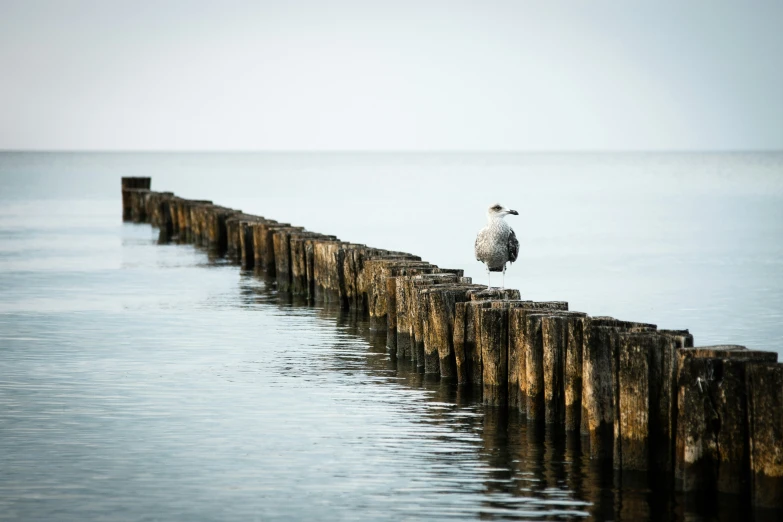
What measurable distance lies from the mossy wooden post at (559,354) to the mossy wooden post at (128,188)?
30.0 meters

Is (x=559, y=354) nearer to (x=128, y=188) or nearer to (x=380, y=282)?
(x=380, y=282)

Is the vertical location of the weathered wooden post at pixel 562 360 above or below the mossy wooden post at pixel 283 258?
below

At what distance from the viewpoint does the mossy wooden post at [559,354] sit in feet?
28.8

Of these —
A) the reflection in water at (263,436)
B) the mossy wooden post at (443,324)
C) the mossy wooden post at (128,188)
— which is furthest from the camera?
the mossy wooden post at (128,188)

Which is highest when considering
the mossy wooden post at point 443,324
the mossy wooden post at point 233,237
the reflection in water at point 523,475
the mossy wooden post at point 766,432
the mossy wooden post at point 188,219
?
the mossy wooden post at point 188,219

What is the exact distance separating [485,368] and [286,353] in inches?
133

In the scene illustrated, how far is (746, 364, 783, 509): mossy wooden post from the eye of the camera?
6.82 m

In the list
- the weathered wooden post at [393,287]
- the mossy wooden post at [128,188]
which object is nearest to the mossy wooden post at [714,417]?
the weathered wooden post at [393,287]

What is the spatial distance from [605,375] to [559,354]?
60 centimetres

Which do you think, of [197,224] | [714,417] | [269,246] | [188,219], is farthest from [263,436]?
[188,219]

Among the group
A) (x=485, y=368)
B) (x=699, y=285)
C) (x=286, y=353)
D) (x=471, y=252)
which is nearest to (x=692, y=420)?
(x=485, y=368)

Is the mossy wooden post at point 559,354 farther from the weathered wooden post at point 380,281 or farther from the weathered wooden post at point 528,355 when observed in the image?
the weathered wooden post at point 380,281

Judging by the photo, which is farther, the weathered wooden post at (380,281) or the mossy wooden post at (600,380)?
the weathered wooden post at (380,281)

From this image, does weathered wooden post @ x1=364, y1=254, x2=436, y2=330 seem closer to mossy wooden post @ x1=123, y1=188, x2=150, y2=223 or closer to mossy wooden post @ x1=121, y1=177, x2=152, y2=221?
mossy wooden post @ x1=123, y1=188, x2=150, y2=223
